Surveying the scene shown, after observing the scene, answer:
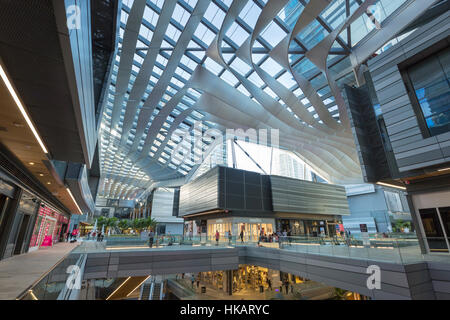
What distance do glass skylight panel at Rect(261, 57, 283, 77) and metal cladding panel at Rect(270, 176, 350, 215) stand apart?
51.2ft

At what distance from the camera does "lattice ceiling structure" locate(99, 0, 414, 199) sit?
1155 centimetres

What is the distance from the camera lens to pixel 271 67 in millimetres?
16703

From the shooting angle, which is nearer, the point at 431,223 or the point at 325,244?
the point at 431,223

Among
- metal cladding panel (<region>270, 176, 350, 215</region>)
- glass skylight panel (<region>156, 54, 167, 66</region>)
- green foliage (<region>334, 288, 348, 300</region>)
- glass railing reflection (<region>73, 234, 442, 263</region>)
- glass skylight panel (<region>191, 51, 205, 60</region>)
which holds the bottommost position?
green foliage (<region>334, 288, 348, 300</region>)

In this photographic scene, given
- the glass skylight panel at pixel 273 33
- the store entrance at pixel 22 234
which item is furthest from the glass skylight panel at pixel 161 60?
the store entrance at pixel 22 234

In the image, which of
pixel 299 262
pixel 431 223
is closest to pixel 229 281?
pixel 299 262

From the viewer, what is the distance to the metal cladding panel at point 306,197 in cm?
2928

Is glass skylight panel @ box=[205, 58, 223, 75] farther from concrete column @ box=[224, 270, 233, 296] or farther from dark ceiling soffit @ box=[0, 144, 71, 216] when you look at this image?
concrete column @ box=[224, 270, 233, 296]

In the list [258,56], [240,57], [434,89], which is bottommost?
[434,89]

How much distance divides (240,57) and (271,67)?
3.81m

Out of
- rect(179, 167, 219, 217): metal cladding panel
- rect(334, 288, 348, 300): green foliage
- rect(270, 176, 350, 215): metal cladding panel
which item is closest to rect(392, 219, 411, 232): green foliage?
rect(270, 176, 350, 215): metal cladding panel

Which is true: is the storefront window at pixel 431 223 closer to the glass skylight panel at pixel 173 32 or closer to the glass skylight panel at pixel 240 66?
the glass skylight panel at pixel 240 66

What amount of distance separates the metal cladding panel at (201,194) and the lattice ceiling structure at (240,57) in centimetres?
661

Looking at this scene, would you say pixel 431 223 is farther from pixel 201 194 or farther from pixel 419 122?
pixel 201 194
